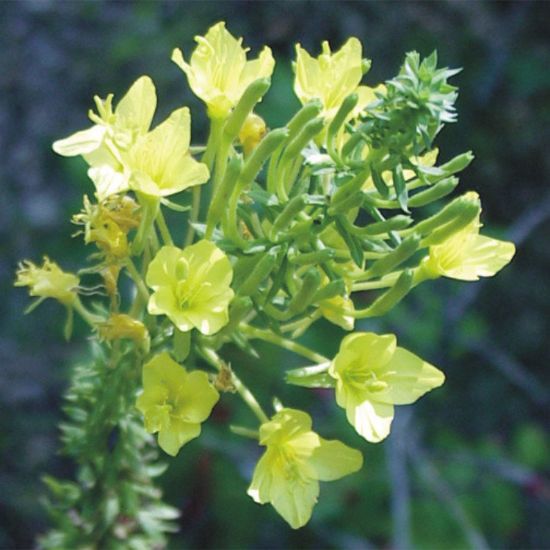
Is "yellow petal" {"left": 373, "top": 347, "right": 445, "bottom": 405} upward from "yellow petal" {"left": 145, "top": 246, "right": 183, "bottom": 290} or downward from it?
downward

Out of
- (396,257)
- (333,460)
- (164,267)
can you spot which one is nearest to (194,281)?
(164,267)

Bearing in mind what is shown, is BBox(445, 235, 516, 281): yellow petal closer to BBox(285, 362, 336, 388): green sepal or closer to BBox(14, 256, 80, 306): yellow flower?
BBox(285, 362, 336, 388): green sepal

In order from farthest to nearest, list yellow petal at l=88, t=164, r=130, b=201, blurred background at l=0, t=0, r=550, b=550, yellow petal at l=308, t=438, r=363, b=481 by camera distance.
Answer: blurred background at l=0, t=0, r=550, b=550 < yellow petal at l=308, t=438, r=363, b=481 < yellow petal at l=88, t=164, r=130, b=201

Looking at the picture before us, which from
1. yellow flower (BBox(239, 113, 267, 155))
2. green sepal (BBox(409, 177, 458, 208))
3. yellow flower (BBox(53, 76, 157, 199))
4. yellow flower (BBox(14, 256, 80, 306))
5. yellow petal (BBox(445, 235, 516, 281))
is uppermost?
yellow flower (BBox(53, 76, 157, 199))

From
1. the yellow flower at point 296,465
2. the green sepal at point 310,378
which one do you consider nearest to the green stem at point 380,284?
the green sepal at point 310,378

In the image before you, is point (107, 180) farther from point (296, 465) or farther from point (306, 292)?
point (296, 465)

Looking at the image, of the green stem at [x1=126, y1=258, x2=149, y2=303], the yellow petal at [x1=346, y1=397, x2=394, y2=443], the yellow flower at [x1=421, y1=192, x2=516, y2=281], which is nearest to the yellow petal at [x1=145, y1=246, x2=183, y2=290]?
the green stem at [x1=126, y1=258, x2=149, y2=303]

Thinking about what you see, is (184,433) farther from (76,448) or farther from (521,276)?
(521,276)
